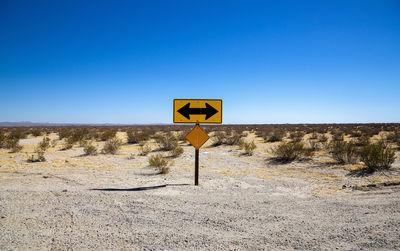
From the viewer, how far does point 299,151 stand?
1218cm

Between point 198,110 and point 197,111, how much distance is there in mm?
43

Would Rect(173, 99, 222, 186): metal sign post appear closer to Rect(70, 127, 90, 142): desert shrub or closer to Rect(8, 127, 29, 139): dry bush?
Rect(70, 127, 90, 142): desert shrub

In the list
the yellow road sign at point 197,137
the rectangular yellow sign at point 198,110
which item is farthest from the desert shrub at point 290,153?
the rectangular yellow sign at point 198,110

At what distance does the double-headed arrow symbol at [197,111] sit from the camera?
673 cm

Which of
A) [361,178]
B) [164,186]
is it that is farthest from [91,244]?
[361,178]

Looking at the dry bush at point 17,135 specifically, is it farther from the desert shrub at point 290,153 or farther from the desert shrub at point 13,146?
the desert shrub at point 290,153

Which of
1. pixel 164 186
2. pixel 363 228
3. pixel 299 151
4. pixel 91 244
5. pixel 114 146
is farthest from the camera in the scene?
pixel 114 146

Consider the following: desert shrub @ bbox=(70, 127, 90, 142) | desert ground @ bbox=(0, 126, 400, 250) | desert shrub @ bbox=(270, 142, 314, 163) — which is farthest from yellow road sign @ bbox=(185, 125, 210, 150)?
desert shrub @ bbox=(70, 127, 90, 142)

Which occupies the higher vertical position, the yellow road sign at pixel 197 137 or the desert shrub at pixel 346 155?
the yellow road sign at pixel 197 137

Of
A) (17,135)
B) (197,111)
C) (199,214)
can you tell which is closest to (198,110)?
(197,111)

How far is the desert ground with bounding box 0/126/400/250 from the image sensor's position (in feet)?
10.5

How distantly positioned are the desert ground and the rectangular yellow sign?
205 centimetres

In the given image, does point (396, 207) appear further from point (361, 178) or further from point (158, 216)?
point (158, 216)

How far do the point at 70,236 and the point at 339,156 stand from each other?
38.2ft
